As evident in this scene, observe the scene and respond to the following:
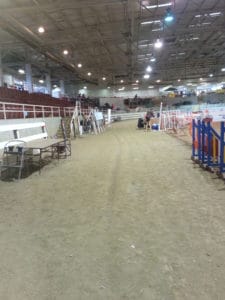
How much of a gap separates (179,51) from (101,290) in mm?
21539

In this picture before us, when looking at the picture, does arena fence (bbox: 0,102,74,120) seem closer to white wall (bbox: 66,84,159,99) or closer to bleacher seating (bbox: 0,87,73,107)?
bleacher seating (bbox: 0,87,73,107)

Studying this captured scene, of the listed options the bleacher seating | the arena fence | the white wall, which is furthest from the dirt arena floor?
the white wall

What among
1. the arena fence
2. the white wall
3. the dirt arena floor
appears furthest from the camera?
the white wall

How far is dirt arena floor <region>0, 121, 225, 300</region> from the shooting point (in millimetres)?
1911

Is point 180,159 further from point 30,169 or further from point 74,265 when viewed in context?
point 74,265

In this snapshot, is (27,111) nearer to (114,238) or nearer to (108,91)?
(114,238)

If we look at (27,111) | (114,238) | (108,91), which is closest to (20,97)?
(27,111)

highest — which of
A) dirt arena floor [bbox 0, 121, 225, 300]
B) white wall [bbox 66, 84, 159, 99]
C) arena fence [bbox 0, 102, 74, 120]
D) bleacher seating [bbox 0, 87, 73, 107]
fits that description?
white wall [bbox 66, 84, 159, 99]

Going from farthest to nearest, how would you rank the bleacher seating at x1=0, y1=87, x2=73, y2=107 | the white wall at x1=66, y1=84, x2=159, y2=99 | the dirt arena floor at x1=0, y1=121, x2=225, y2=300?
the white wall at x1=66, y1=84, x2=159, y2=99 < the bleacher seating at x1=0, y1=87, x2=73, y2=107 < the dirt arena floor at x1=0, y1=121, x2=225, y2=300

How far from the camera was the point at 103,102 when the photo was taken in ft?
117

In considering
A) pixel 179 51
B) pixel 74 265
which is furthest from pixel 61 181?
pixel 179 51

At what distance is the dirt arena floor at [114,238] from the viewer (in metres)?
1.91

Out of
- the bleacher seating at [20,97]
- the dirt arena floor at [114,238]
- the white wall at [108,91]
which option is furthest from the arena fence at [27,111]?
the white wall at [108,91]

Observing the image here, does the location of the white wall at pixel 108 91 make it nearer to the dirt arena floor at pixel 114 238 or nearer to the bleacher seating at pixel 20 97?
the bleacher seating at pixel 20 97
